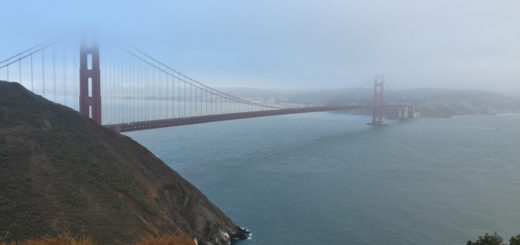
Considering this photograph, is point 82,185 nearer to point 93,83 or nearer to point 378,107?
point 93,83

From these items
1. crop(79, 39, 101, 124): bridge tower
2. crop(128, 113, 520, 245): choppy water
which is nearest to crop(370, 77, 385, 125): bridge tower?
crop(128, 113, 520, 245): choppy water

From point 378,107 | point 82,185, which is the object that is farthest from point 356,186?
point 378,107

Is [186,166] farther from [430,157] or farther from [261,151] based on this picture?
[430,157]

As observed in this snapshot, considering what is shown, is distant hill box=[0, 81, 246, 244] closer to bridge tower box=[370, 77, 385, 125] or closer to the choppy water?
the choppy water

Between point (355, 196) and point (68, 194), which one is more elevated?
point (68, 194)

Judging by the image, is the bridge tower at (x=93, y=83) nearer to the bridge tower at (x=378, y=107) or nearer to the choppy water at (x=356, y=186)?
the choppy water at (x=356, y=186)

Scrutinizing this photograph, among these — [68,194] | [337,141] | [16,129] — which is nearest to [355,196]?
[68,194]
